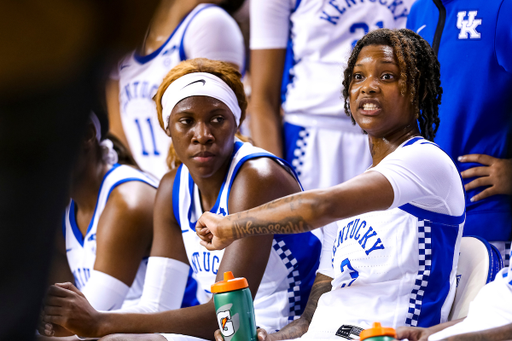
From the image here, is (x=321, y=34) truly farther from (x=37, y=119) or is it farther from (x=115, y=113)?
(x=37, y=119)

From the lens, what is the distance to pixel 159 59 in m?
3.27

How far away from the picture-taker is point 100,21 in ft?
2.95

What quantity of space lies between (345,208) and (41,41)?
2.85 ft

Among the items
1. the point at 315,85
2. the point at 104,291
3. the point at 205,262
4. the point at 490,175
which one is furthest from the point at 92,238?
the point at 490,175

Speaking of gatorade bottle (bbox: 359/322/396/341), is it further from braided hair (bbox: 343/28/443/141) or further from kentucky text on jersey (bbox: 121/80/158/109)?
kentucky text on jersey (bbox: 121/80/158/109)

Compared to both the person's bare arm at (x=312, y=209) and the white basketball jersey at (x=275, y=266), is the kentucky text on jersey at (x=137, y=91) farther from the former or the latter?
the person's bare arm at (x=312, y=209)

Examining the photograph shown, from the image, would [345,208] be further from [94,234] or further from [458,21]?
[94,234]

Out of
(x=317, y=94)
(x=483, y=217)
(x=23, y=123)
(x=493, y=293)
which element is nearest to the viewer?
(x=23, y=123)

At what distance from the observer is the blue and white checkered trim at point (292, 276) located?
2.14 meters

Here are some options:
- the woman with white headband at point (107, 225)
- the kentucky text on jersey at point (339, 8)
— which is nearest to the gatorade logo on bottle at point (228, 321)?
the woman with white headband at point (107, 225)

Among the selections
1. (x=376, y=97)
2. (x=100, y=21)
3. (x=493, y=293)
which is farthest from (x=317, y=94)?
(x=100, y=21)

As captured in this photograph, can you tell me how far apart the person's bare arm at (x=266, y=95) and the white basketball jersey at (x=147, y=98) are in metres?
0.57

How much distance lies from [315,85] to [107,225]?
3.91 ft

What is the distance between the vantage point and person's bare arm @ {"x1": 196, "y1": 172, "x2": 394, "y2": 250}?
146 centimetres
